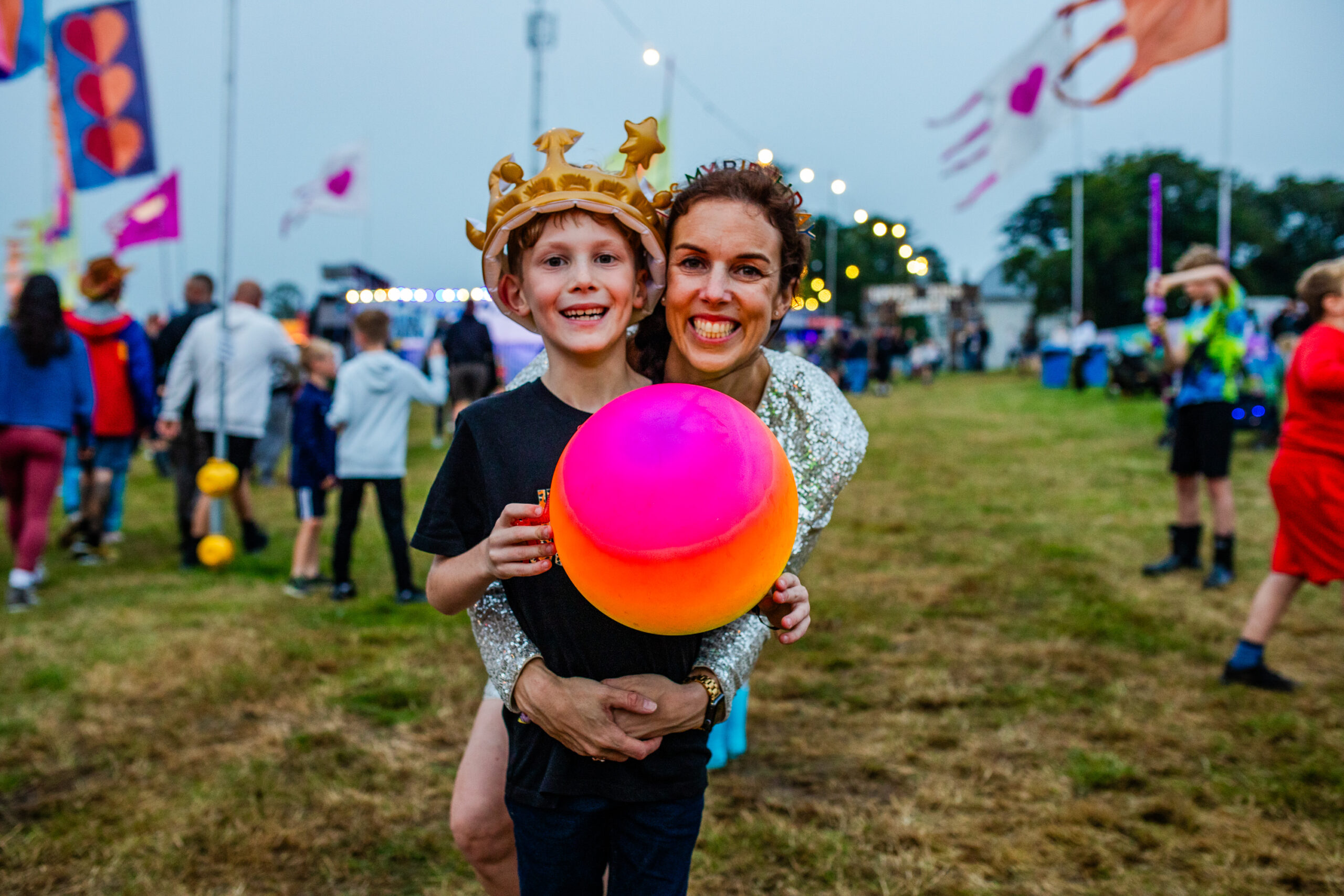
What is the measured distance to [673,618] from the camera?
4.75ft

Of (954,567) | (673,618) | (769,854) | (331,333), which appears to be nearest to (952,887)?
(769,854)

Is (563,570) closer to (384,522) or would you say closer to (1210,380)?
(384,522)

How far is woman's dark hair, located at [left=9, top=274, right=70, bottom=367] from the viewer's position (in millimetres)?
5445

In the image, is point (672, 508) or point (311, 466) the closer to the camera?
point (672, 508)

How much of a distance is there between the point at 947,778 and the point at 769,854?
89 centimetres

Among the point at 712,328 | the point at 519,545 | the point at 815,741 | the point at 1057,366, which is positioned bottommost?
the point at 815,741

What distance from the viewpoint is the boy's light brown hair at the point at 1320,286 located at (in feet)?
13.1

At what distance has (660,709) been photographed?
1.70 metres

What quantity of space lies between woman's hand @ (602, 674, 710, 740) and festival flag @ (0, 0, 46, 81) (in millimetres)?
3360

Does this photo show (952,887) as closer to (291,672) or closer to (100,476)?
(291,672)

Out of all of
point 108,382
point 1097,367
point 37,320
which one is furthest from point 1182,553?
point 1097,367

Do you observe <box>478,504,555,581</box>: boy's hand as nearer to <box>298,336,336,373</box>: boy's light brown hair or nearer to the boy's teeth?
the boy's teeth

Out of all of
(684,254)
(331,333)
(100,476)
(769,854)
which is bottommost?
(769,854)

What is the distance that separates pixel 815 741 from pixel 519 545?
274cm
